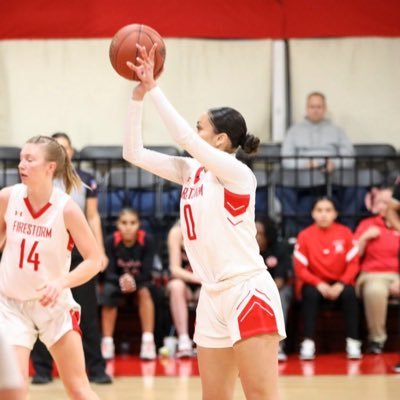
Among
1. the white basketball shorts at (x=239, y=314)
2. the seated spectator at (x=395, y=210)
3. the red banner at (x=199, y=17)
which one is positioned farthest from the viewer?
the red banner at (x=199, y=17)

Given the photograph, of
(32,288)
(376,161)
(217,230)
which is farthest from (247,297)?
(376,161)

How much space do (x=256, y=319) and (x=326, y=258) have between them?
480 cm

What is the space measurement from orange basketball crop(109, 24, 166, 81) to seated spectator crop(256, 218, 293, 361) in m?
4.54

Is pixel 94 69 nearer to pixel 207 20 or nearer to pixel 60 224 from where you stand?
pixel 207 20

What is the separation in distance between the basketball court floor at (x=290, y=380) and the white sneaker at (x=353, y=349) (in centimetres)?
7

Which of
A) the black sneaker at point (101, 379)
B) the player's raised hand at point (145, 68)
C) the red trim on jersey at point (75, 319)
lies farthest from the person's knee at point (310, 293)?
the player's raised hand at point (145, 68)

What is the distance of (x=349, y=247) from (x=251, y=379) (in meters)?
4.90

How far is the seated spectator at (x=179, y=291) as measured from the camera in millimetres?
8609

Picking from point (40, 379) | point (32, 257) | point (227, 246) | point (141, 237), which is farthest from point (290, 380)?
point (227, 246)

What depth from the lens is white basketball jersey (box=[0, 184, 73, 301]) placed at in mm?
4668

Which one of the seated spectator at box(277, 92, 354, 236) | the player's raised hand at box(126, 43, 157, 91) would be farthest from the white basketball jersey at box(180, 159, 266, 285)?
the seated spectator at box(277, 92, 354, 236)

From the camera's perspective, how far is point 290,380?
7.54m

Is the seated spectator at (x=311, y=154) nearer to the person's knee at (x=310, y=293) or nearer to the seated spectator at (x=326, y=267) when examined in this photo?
the seated spectator at (x=326, y=267)

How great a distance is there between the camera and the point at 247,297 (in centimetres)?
424
